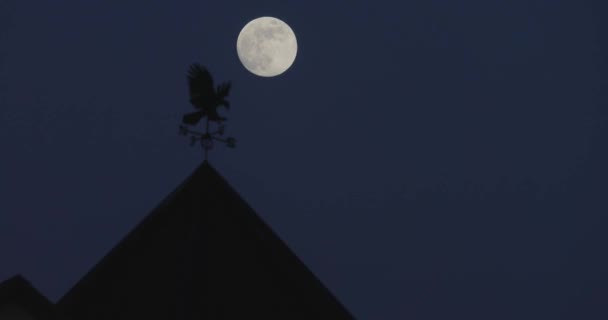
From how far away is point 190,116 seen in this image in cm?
1327

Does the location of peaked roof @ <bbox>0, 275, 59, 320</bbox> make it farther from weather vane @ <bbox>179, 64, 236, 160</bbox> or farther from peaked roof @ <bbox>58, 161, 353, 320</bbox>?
weather vane @ <bbox>179, 64, 236, 160</bbox>

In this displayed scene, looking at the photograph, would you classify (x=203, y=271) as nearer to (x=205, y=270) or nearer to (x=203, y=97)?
(x=205, y=270)

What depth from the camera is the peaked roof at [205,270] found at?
11781 mm

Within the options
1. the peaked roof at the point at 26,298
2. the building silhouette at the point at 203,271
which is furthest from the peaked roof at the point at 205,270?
the peaked roof at the point at 26,298

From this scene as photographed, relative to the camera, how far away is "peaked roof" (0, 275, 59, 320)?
1129cm

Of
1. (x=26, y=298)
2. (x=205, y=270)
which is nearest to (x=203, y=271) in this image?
(x=205, y=270)

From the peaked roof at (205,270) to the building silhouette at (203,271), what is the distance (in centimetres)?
2

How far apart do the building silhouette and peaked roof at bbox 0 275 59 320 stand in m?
0.04

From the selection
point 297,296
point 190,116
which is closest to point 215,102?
point 190,116

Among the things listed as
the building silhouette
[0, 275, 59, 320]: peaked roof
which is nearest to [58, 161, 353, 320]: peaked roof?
the building silhouette

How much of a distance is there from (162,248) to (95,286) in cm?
136

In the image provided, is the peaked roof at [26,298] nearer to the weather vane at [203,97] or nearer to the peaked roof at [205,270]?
the peaked roof at [205,270]

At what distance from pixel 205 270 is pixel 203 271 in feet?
0.31

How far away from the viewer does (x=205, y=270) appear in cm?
1162
